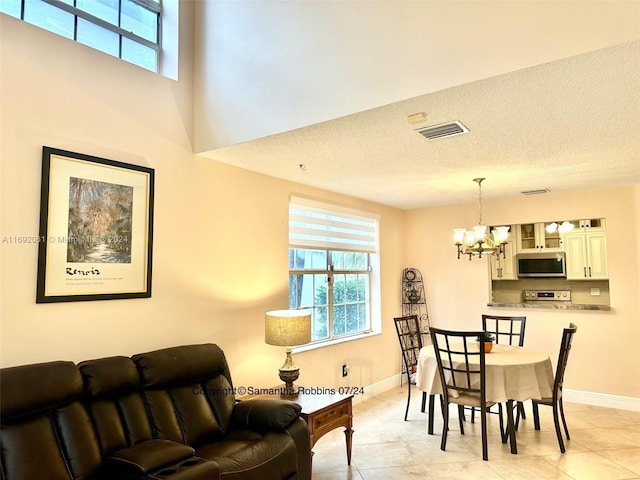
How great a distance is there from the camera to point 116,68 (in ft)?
9.21

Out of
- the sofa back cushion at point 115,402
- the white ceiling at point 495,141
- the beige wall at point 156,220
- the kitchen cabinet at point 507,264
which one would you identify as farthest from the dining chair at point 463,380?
the kitchen cabinet at point 507,264

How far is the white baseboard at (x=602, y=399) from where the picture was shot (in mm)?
4464

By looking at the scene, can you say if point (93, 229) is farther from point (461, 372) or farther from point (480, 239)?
point (480, 239)

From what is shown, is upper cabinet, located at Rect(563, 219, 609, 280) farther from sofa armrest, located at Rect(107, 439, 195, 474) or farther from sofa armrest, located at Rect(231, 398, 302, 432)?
sofa armrest, located at Rect(107, 439, 195, 474)

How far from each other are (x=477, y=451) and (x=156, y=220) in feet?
10.3

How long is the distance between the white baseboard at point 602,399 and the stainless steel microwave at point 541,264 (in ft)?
5.86

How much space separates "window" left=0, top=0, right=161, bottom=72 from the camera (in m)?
2.65

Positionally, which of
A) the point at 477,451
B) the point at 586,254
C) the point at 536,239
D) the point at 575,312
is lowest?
the point at 477,451

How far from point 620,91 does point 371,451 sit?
3.05m

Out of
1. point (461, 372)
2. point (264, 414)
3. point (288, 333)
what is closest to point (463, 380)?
point (461, 372)

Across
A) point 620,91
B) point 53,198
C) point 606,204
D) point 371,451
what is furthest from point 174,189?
point 606,204

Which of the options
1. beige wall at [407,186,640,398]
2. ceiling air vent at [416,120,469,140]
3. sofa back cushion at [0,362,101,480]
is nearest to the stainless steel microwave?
beige wall at [407,186,640,398]

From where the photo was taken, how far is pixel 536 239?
612cm

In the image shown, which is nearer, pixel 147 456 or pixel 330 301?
pixel 147 456
